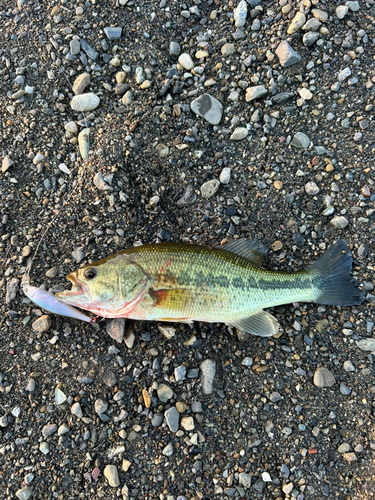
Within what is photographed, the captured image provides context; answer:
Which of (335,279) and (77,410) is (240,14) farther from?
(77,410)

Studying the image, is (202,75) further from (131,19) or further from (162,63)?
(131,19)

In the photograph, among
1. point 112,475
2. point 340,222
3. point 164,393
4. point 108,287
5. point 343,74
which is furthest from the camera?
point 343,74

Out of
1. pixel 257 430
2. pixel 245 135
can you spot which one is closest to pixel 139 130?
pixel 245 135

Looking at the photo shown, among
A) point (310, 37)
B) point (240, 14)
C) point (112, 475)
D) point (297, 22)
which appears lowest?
point (112, 475)

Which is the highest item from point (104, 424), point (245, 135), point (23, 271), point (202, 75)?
point (202, 75)

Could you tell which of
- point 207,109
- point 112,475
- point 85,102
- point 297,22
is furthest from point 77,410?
point 297,22

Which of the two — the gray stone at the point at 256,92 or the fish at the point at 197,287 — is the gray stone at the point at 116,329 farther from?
the gray stone at the point at 256,92

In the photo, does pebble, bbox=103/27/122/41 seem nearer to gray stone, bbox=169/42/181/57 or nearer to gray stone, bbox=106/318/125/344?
gray stone, bbox=169/42/181/57
